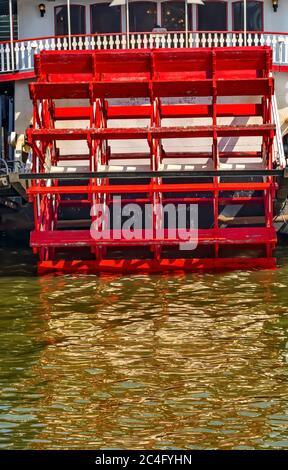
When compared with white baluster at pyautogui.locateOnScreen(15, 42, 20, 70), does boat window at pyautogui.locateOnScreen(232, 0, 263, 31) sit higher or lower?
higher

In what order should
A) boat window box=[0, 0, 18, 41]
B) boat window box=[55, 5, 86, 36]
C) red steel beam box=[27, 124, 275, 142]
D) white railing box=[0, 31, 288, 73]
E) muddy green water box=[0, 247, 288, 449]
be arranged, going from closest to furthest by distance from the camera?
1. muddy green water box=[0, 247, 288, 449]
2. red steel beam box=[27, 124, 275, 142]
3. white railing box=[0, 31, 288, 73]
4. boat window box=[55, 5, 86, 36]
5. boat window box=[0, 0, 18, 41]

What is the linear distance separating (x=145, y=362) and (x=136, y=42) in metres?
11.8

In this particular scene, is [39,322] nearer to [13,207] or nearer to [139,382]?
[139,382]

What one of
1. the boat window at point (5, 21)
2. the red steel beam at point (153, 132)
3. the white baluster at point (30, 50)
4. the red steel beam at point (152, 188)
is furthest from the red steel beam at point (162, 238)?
the boat window at point (5, 21)

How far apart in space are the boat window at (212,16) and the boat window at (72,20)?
92.6 inches

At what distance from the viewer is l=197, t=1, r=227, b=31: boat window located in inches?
938

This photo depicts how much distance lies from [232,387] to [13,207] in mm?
11496

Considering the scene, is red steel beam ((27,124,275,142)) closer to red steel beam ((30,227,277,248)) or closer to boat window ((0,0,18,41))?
red steel beam ((30,227,277,248))

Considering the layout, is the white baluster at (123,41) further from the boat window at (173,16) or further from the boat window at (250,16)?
the boat window at (250,16)

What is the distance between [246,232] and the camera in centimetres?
1802

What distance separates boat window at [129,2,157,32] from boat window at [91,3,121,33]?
269 mm

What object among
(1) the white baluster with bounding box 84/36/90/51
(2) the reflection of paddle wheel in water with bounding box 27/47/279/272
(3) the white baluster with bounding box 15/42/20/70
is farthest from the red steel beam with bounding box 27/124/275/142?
(3) the white baluster with bounding box 15/42/20/70

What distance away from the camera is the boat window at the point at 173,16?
942 inches

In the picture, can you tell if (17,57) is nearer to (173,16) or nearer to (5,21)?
(5,21)
